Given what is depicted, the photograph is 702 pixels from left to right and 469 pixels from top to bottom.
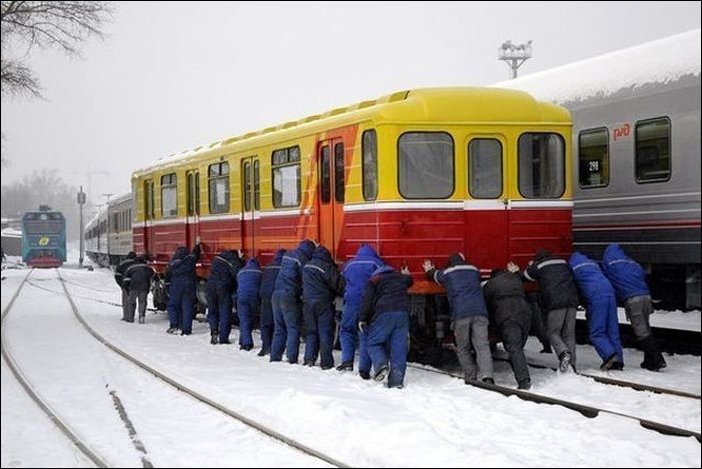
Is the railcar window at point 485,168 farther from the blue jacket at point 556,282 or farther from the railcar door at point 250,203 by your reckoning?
the railcar door at point 250,203

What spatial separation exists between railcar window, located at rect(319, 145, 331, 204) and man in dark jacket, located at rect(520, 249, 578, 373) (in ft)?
10.4

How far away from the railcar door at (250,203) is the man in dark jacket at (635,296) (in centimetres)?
635

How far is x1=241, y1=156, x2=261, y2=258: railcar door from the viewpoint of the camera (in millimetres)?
15836

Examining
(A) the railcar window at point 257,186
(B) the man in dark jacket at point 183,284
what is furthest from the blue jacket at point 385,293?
(B) the man in dark jacket at point 183,284

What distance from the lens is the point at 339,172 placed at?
516 inches

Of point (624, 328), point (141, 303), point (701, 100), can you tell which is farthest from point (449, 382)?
point (141, 303)

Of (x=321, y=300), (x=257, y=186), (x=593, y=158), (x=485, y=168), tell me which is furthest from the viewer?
(x=257, y=186)

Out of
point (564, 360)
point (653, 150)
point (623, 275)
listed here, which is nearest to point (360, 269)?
point (564, 360)

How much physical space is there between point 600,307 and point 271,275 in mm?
5125

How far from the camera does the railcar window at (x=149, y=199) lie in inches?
878

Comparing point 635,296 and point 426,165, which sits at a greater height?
point 426,165

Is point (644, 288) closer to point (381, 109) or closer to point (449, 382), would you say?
point (449, 382)

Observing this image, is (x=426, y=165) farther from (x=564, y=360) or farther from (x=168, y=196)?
(x=168, y=196)

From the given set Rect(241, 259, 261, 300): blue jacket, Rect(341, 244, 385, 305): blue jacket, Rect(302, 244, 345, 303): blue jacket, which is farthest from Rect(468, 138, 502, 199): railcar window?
Rect(241, 259, 261, 300): blue jacket
